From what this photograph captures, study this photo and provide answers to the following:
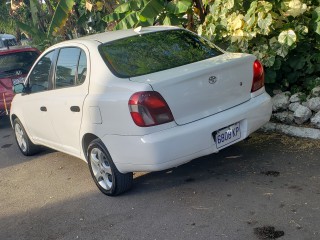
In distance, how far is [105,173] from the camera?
4.53 metres

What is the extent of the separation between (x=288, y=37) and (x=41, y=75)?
3.34 metres

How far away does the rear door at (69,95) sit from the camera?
4.53 metres

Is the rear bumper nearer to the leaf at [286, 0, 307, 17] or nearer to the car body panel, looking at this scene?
the car body panel

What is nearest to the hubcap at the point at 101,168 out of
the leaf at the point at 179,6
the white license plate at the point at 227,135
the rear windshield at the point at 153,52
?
the rear windshield at the point at 153,52

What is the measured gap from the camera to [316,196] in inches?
150

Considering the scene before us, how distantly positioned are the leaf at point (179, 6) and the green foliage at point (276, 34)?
1.90 feet

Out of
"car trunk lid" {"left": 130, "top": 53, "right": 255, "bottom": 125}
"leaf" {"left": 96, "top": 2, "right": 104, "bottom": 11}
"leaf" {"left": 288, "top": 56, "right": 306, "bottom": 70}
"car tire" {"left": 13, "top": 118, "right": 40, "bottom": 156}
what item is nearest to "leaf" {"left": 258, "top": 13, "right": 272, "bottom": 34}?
"leaf" {"left": 288, "top": 56, "right": 306, "bottom": 70}

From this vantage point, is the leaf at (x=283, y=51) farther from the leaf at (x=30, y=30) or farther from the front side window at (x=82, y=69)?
the leaf at (x=30, y=30)

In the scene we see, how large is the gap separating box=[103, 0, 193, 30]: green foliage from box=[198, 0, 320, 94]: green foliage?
0.74 meters

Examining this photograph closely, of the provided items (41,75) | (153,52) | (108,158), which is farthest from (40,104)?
(153,52)

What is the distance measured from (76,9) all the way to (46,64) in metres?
8.57

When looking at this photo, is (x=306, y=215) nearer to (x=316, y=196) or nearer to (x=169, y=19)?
(x=316, y=196)

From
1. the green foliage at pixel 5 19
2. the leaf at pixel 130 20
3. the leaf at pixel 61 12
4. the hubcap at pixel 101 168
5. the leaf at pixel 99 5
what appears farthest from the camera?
the green foliage at pixel 5 19

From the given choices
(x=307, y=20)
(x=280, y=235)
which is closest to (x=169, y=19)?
(x=307, y=20)
